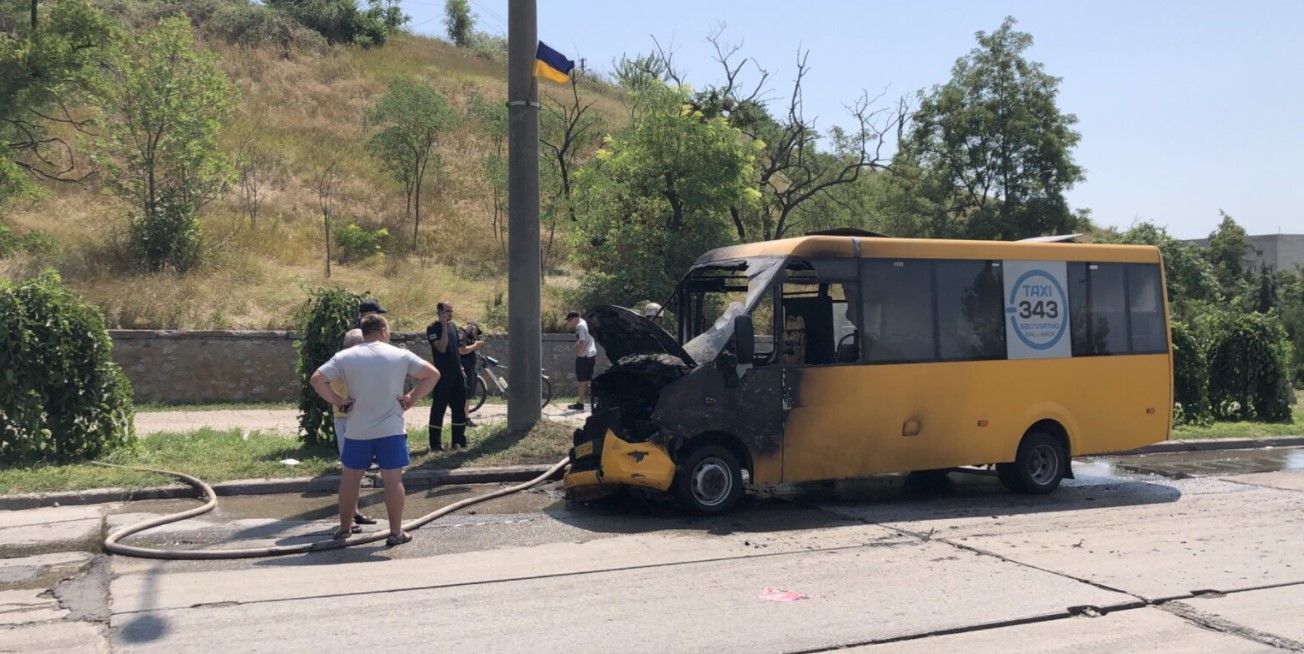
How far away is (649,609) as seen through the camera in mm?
6555

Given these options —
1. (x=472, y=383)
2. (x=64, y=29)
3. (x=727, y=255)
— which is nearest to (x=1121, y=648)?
(x=727, y=255)

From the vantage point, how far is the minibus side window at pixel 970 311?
34.9ft

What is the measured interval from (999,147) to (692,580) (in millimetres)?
35850

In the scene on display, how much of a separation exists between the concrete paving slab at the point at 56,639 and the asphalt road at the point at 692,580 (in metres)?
0.02

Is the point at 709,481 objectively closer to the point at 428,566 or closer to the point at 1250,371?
the point at 428,566

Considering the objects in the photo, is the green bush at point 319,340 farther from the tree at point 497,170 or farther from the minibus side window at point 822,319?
the tree at point 497,170

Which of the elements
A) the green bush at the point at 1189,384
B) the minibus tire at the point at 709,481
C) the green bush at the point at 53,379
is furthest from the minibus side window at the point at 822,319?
the green bush at the point at 1189,384

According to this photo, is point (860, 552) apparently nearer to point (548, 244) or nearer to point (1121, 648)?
point (1121, 648)

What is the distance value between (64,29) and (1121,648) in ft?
77.4

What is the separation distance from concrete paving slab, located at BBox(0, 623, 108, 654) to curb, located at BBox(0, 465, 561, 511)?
4.28 meters

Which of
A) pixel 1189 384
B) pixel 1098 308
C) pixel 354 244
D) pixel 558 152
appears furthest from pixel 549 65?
pixel 558 152

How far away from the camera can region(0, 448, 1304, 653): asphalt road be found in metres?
6.00

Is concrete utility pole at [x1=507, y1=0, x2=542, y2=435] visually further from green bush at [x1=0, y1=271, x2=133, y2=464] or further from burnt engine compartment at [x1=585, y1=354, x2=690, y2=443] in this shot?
green bush at [x1=0, y1=271, x2=133, y2=464]

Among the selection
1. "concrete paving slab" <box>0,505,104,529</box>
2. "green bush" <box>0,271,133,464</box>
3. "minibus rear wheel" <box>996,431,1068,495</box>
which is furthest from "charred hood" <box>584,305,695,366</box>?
"green bush" <box>0,271,133,464</box>
